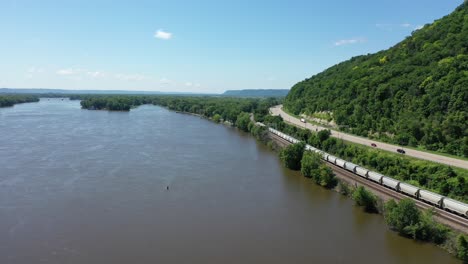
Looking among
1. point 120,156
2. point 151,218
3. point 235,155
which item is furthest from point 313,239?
point 120,156

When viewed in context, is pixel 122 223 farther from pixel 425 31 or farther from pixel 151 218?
pixel 425 31

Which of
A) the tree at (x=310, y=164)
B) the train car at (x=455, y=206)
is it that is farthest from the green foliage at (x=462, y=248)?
the tree at (x=310, y=164)

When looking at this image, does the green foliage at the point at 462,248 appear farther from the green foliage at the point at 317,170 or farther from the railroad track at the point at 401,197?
the green foliage at the point at 317,170

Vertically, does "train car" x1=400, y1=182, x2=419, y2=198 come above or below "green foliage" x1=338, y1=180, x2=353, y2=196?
above

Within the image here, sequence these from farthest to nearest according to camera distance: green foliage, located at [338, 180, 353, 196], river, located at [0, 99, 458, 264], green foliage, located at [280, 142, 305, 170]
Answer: green foliage, located at [280, 142, 305, 170]
green foliage, located at [338, 180, 353, 196]
river, located at [0, 99, 458, 264]

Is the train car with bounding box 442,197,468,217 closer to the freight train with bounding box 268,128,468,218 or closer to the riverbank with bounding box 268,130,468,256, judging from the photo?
the freight train with bounding box 268,128,468,218

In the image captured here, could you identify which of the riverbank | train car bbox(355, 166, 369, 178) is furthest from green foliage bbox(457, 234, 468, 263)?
train car bbox(355, 166, 369, 178)
